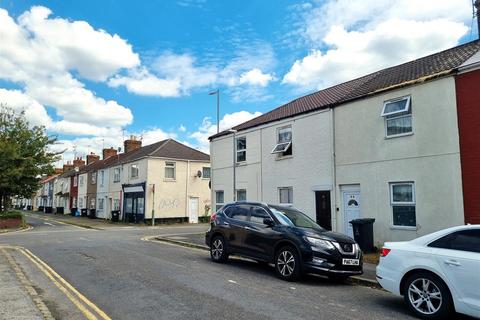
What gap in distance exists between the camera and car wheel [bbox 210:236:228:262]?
11.4 m

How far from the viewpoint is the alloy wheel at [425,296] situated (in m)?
6.23

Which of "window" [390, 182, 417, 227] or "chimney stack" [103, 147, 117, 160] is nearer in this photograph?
"window" [390, 182, 417, 227]

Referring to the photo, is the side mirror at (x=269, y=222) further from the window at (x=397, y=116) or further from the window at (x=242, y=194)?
the window at (x=242, y=194)

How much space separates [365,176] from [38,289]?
1035cm

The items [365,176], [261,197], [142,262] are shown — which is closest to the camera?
[142,262]

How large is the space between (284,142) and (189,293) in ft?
36.7

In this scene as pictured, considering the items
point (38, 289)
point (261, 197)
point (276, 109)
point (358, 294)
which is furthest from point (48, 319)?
point (276, 109)

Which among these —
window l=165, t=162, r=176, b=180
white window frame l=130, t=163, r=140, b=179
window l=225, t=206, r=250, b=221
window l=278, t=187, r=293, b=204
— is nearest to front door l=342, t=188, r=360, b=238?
window l=278, t=187, r=293, b=204

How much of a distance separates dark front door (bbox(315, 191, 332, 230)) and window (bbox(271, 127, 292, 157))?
2.54 metres

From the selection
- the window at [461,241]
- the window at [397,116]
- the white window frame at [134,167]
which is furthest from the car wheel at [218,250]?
the white window frame at [134,167]

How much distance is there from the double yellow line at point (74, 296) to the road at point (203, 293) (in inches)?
4.4

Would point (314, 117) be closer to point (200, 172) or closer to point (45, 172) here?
point (200, 172)

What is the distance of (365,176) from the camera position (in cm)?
1399

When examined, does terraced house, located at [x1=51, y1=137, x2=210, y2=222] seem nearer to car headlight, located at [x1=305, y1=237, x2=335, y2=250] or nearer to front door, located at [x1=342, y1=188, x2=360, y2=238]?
front door, located at [x1=342, y1=188, x2=360, y2=238]
